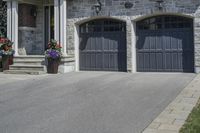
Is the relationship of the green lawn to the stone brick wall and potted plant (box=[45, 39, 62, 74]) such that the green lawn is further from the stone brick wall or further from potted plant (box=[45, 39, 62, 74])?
potted plant (box=[45, 39, 62, 74])

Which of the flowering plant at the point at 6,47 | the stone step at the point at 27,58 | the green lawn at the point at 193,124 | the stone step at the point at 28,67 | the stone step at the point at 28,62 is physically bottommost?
the green lawn at the point at 193,124

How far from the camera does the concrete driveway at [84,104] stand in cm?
595

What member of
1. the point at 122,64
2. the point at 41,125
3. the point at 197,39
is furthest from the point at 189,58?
the point at 41,125

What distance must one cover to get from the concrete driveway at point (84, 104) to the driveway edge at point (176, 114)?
150 millimetres

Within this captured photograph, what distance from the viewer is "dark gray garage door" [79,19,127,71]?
15.7 meters

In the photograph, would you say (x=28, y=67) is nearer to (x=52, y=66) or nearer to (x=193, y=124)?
(x=52, y=66)

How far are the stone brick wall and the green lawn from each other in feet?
26.4

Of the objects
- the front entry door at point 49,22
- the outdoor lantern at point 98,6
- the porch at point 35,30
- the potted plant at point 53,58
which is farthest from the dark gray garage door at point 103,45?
the front entry door at point 49,22

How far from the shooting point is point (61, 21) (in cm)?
1600

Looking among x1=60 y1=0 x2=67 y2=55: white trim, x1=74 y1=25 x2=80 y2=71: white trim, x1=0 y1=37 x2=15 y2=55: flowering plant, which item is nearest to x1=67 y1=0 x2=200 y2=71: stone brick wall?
x1=74 y1=25 x2=80 y2=71: white trim

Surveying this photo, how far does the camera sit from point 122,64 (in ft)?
51.4

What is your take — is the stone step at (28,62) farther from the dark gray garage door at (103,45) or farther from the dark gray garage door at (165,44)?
the dark gray garage door at (165,44)

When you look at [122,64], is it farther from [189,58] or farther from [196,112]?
[196,112]

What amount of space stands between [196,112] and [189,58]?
8167 mm
